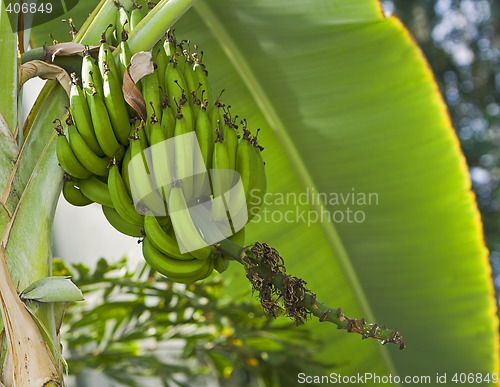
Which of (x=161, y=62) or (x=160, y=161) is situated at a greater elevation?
(x=161, y=62)

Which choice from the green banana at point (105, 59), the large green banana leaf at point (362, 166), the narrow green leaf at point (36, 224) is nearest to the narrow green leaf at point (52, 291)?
the narrow green leaf at point (36, 224)

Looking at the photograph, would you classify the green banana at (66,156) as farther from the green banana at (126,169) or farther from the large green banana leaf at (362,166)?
the large green banana leaf at (362,166)

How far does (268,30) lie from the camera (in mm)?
968

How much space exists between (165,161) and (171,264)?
107 mm

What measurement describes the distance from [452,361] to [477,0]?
260 cm

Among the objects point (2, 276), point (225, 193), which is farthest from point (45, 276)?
point (225, 193)

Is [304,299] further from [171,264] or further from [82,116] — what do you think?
[82,116]

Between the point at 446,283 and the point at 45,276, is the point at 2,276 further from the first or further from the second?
the point at 446,283

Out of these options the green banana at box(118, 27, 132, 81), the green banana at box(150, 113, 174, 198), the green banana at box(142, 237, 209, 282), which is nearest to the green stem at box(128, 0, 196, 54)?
the green banana at box(118, 27, 132, 81)

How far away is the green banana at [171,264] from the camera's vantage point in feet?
1.87

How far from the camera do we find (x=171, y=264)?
1.88 feet

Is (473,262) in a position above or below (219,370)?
above

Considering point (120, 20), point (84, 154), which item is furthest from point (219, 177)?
point (120, 20)

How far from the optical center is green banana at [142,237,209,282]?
0.57m
